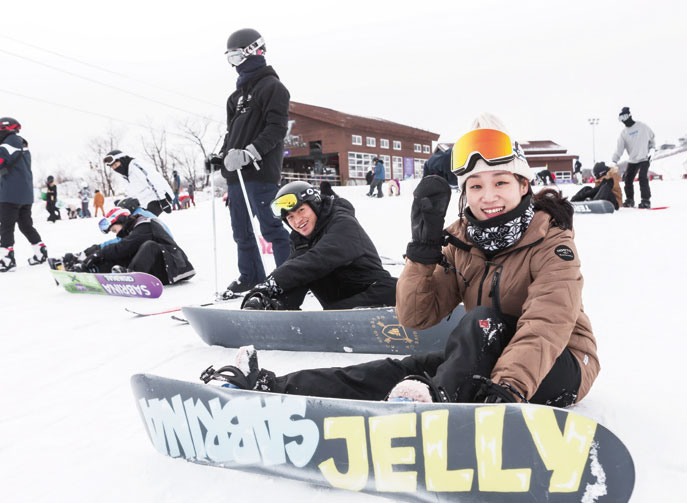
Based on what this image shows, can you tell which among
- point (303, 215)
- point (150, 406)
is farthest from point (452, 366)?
point (303, 215)

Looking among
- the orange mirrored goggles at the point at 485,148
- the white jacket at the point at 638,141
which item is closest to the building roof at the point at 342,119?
the white jacket at the point at 638,141

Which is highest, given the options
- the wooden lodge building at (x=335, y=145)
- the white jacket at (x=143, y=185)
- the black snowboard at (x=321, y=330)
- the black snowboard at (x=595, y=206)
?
the wooden lodge building at (x=335, y=145)

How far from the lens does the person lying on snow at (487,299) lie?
1413mm

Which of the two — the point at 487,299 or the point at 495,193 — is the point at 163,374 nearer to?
the point at 487,299

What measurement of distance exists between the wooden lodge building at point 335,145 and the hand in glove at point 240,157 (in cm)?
2267

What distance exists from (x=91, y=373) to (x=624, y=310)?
3.35m

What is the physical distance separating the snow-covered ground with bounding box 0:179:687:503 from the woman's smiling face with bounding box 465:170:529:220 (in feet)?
2.83

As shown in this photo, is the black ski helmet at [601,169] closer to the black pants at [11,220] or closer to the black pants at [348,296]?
the black pants at [348,296]

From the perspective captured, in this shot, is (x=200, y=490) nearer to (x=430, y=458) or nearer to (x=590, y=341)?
(x=430, y=458)

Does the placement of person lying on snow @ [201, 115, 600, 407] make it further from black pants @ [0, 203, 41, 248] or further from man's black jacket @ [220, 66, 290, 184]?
black pants @ [0, 203, 41, 248]

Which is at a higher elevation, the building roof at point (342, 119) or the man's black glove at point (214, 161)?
the building roof at point (342, 119)

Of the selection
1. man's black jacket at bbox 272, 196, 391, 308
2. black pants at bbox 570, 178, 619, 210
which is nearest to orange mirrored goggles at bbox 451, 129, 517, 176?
man's black jacket at bbox 272, 196, 391, 308

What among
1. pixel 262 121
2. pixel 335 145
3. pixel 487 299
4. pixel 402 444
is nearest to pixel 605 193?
pixel 262 121

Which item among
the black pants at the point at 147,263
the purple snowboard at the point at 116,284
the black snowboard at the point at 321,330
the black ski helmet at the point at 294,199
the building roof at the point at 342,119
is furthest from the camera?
the building roof at the point at 342,119
